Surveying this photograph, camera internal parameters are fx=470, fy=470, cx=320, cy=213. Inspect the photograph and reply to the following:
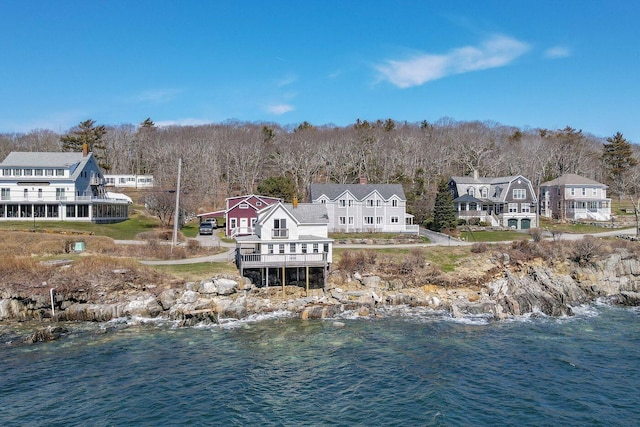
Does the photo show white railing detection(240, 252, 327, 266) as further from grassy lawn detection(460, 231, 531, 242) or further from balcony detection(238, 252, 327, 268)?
grassy lawn detection(460, 231, 531, 242)

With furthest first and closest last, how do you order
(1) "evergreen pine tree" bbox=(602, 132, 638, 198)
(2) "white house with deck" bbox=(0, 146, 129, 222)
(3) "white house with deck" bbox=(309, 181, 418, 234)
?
(1) "evergreen pine tree" bbox=(602, 132, 638, 198) → (2) "white house with deck" bbox=(0, 146, 129, 222) → (3) "white house with deck" bbox=(309, 181, 418, 234)

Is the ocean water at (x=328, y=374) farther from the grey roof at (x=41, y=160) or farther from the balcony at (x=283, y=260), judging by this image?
the grey roof at (x=41, y=160)

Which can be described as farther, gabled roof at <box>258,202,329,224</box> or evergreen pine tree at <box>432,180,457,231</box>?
evergreen pine tree at <box>432,180,457,231</box>

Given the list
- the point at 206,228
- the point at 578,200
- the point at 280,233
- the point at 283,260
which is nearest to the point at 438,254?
the point at 280,233

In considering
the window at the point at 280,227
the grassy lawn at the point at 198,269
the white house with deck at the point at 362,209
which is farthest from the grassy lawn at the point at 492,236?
the grassy lawn at the point at 198,269

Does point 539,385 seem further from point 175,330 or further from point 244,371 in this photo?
point 175,330

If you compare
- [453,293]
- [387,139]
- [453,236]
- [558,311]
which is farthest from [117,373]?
[387,139]

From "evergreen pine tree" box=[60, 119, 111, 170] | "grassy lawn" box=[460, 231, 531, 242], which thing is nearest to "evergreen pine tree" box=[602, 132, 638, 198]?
"grassy lawn" box=[460, 231, 531, 242]

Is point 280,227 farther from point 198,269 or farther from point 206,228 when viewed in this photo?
point 206,228
